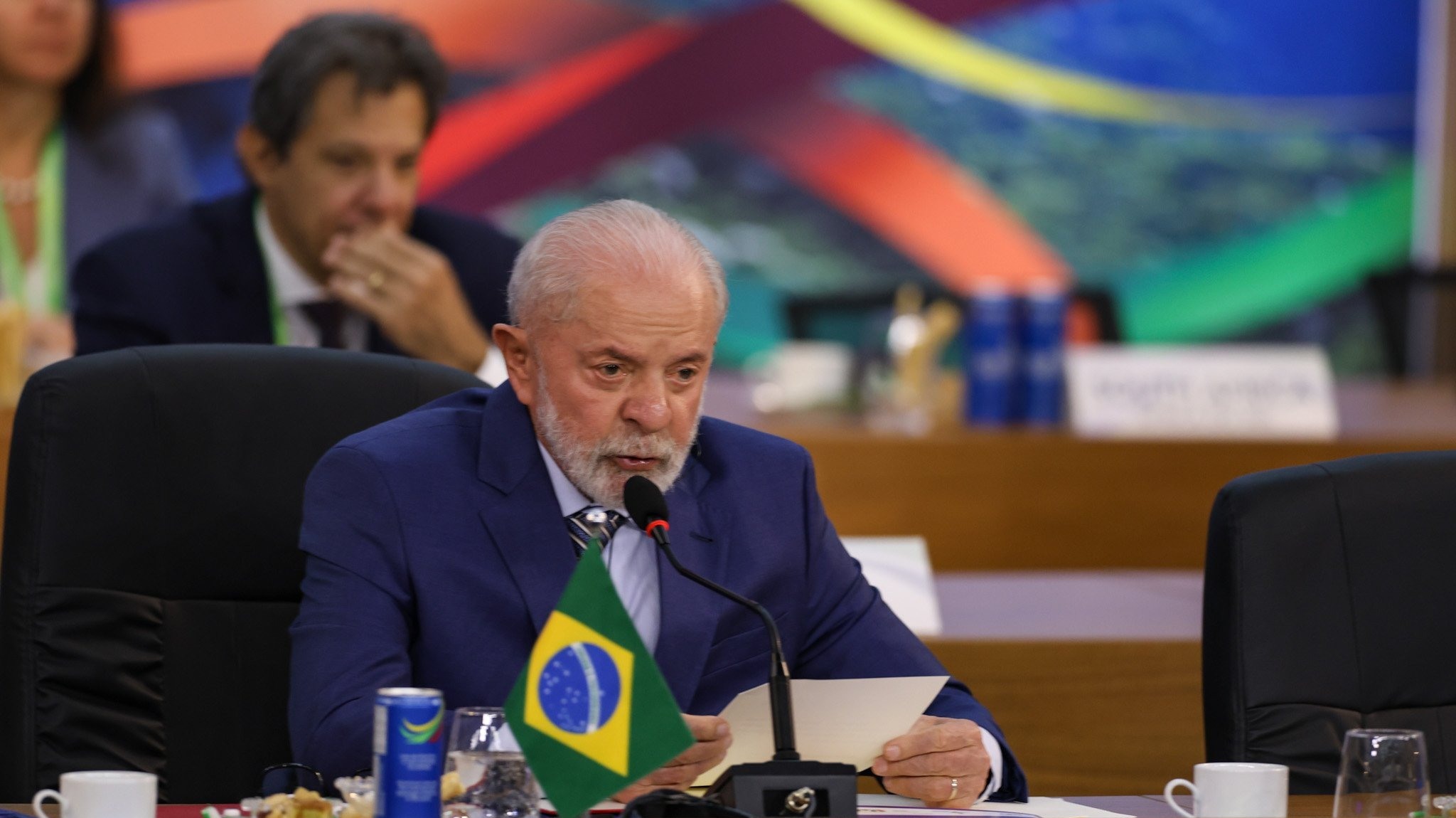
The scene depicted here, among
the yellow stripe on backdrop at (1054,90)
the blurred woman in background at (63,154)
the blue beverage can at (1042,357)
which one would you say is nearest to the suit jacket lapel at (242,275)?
the blue beverage can at (1042,357)

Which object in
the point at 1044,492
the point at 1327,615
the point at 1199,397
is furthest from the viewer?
the point at 1199,397

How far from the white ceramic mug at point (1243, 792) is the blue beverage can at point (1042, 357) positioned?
88.2 inches

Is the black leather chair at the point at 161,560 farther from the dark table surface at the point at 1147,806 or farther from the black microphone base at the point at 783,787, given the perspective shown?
the black microphone base at the point at 783,787

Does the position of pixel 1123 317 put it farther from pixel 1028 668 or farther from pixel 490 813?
pixel 490 813

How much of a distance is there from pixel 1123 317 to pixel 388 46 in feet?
12.3

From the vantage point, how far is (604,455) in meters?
1.74

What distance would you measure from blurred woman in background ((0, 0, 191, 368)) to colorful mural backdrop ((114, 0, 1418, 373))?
118mm

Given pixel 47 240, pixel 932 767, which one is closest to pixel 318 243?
pixel 932 767

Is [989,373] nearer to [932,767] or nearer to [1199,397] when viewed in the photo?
[1199,397]

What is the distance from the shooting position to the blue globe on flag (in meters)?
1.21

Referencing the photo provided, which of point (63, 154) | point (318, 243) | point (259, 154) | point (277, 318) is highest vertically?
point (63, 154)

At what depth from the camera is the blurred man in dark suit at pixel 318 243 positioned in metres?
2.72

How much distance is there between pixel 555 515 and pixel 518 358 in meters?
0.16

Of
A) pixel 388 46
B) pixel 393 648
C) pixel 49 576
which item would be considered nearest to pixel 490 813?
pixel 393 648
